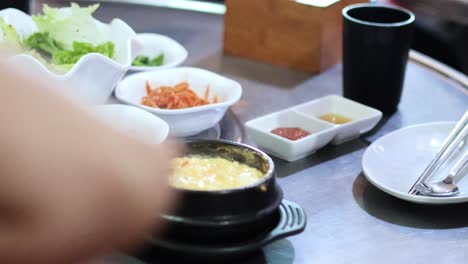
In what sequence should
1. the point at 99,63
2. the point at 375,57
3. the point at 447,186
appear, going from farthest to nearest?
the point at 375,57 < the point at 99,63 < the point at 447,186

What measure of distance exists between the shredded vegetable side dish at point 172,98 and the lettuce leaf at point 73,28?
18 cm

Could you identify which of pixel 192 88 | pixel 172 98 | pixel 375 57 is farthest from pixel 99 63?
pixel 375 57

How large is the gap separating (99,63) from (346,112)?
19.6 inches

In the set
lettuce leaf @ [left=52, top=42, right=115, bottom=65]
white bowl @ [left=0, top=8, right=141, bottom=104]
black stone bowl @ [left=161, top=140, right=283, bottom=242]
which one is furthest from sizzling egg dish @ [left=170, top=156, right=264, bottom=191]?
lettuce leaf @ [left=52, top=42, right=115, bottom=65]

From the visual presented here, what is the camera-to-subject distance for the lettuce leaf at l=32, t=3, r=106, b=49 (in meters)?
1.62

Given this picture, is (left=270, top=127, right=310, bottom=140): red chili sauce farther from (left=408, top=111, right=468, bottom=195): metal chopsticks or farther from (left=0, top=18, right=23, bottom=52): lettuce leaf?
(left=0, top=18, right=23, bottom=52): lettuce leaf

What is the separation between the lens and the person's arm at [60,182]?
44 cm

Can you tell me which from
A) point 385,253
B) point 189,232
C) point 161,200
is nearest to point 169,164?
point 161,200

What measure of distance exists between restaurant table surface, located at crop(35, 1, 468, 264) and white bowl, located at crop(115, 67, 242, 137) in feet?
0.21

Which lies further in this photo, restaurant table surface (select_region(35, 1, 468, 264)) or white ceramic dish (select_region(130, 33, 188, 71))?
white ceramic dish (select_region(130, 33, 188, 71))

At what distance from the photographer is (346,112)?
1584mm

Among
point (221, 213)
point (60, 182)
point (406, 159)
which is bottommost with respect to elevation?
point (406, 159)

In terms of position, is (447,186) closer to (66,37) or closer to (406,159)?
(406,159)

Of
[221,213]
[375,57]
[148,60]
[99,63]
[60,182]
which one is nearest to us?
[60,182]
